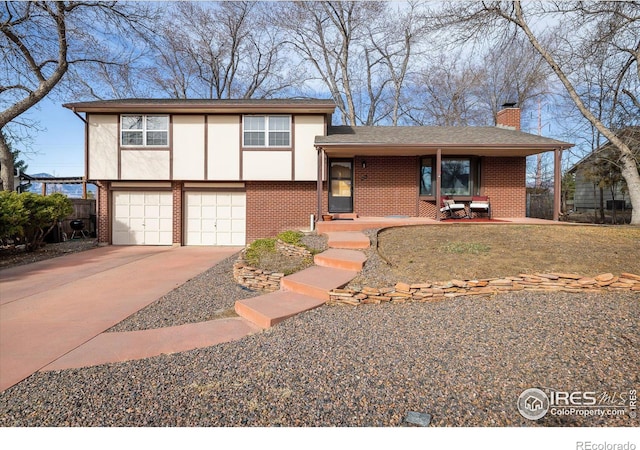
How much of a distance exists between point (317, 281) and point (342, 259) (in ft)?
2.86

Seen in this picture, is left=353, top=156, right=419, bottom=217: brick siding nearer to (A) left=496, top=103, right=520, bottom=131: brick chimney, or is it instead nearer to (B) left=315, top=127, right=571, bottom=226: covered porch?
(B) left=315, top=127, right=571, bottom=226: covered porch

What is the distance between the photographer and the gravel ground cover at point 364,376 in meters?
2.19

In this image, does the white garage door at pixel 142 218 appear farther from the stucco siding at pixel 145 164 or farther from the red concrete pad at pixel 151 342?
the red concrete pad at pixel 151 342

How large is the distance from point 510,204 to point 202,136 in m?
11.8

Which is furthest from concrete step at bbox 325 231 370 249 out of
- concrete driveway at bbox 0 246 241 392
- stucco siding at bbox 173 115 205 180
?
stucco siding at bbox 173 115 205 180

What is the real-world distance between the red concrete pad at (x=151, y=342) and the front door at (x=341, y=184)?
334 inches

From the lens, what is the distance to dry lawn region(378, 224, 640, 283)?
4938 millimetres

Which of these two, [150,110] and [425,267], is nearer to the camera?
[425,267]

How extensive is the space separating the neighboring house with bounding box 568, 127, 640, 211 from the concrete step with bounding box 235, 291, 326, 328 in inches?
578

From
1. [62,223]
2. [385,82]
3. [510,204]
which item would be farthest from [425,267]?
[385,82]

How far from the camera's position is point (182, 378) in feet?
8.84

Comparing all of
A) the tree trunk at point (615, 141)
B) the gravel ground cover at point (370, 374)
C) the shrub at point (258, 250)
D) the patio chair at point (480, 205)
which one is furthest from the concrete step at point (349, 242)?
the tree trunk at point (615, 141)
